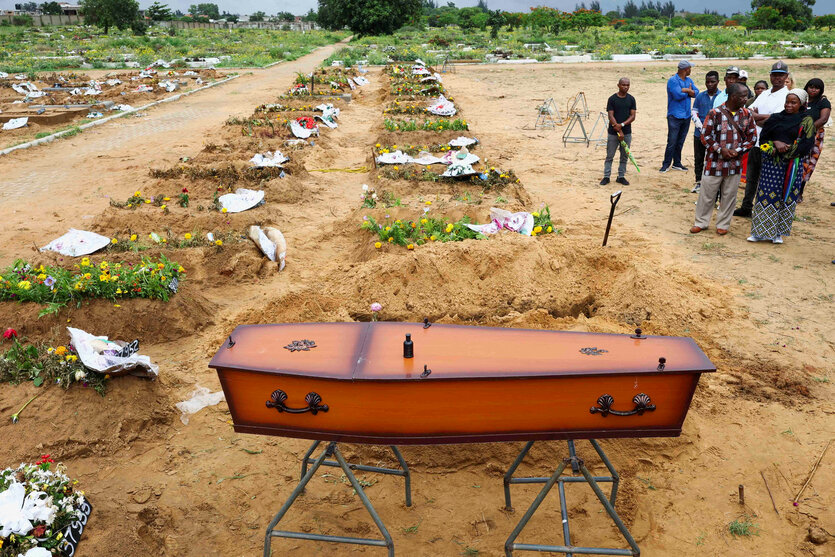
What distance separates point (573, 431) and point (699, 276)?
4.29m

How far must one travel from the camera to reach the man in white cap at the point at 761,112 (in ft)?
24.7

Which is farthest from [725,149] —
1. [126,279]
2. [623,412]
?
[126,279]

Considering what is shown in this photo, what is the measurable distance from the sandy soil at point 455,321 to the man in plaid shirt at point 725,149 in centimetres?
32

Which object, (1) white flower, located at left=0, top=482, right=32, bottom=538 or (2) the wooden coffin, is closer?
(2) the wooden coffin

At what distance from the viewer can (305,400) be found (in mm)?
2426

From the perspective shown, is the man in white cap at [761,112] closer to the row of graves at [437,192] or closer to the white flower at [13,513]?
the row of graves at [437,192]

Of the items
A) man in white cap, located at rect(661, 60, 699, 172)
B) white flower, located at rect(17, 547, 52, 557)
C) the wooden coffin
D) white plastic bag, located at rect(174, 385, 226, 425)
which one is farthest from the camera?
man in white cap, located at rect(661, 60, 699, 172)

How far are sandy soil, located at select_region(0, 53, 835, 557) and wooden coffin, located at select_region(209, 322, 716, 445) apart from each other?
0.95 metres

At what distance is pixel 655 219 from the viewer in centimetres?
769

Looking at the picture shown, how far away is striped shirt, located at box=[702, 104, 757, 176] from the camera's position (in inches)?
261

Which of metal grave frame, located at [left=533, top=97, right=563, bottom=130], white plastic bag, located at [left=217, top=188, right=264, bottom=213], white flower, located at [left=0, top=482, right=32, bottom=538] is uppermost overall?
metal grave frame, located at [left=533, top=97, right=563, bottom=130]

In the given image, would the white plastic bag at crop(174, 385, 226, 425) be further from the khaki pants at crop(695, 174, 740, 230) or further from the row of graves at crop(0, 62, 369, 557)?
the khaki pants at crop(695, 174, 740, 230)

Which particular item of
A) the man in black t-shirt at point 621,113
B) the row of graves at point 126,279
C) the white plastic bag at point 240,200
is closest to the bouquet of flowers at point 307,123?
the row of graves at point 126,279

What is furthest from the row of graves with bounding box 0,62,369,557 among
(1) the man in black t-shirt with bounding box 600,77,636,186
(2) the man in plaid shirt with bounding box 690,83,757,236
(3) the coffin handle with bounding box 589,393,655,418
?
(2) the man in plaid shirt with bounding box 690,83,757,236
